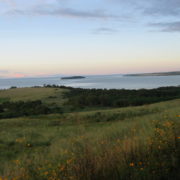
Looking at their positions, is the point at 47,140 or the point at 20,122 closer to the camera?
the point at 47,140

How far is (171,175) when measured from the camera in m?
3.47

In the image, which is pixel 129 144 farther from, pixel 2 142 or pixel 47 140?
pixel 2 142

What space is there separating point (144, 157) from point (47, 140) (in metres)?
6.08

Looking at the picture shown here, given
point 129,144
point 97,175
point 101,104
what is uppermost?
point 129,144

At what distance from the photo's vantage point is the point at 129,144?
4.37 m

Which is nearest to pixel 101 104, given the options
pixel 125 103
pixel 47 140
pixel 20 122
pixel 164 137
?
pixel 125 103

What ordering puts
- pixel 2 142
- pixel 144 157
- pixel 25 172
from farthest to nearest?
1. pixel 2 142
2. pixel 144 157
3. pixel 25 172

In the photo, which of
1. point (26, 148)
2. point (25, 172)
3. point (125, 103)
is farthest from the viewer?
point (125, 103)

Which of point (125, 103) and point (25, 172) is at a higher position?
point (25, 172)

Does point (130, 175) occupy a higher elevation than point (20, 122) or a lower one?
higher

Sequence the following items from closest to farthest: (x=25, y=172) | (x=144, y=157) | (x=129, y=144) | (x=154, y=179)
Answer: (x=154, y=179) → (x=25, y=172) → (x=144, y=157) → (x=129, y=144)

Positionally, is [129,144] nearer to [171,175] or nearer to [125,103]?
[171,175]

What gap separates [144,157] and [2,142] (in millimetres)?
7101

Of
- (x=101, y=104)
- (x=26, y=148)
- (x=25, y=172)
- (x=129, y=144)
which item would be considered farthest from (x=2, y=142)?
(x=101, y=104)
